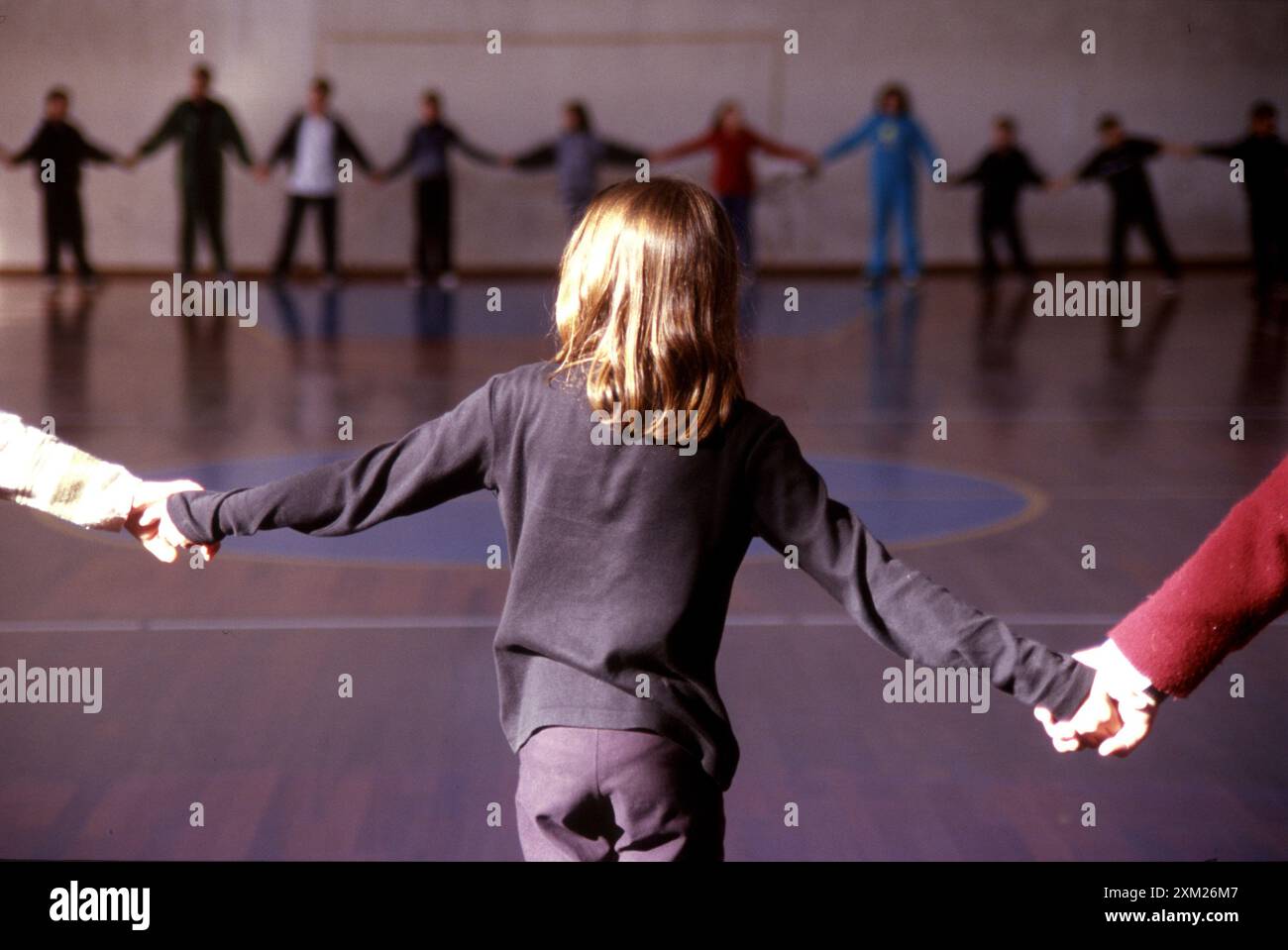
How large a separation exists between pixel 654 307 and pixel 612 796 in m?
0.68

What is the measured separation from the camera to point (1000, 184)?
59.3 feet

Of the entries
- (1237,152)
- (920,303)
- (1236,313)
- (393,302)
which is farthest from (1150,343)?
(393,302)

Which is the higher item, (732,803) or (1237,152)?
(1237,152)

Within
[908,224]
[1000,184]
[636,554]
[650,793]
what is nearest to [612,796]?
[650,793]

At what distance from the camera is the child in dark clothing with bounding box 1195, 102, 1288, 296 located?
53.2 feet

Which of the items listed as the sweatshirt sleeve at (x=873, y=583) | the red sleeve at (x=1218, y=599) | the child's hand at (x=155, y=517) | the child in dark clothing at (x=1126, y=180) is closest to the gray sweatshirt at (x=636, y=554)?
the sweatshirt sleeve at (x=873, y=583)

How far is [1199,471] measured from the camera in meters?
7.78

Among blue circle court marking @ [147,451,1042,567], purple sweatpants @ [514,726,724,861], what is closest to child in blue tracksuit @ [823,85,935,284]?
blue circle court marking @ [147,451,1042,567]

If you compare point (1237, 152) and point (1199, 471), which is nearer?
point (1199, 471)

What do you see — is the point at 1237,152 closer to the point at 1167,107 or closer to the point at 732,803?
the point at 1167,107

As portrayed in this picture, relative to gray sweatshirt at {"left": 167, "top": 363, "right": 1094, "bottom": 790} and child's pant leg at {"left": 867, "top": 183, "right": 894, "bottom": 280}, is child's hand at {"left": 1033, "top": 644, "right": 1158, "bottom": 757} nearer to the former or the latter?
gray sweatshirt at {"left": 167, "top": 363, "right": 1094, "bottom": 790}

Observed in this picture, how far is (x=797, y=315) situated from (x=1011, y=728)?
11010mm

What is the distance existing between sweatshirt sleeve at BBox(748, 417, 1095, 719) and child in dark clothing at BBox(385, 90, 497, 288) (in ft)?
52.7

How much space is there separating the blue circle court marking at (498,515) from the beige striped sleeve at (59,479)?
327 centimetres
